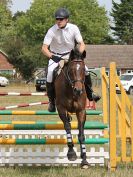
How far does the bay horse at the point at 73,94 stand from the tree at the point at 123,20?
9048cm

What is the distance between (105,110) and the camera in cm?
1071

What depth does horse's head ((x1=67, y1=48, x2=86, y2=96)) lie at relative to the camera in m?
7.80

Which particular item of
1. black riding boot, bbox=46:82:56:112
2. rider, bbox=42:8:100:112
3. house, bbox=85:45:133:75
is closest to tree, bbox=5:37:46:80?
house, bbox=85:45:133:75

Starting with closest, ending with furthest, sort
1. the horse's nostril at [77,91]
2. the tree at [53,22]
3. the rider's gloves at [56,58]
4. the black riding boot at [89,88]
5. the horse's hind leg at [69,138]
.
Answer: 1. the horse's nostril at [77,91]
2. the horse's hind leg at [69,138]
3. the rider's gloves at [56,58]
4. the black riding boot at [89,88]
5. the tree at [53,22]

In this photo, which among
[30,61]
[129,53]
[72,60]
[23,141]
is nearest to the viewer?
[72,60]

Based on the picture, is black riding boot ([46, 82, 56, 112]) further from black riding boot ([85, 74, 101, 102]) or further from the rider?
black riding boot ([85, 74, 101, 102])

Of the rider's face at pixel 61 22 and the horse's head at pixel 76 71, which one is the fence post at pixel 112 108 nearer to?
the horse's head at pixel 76 71

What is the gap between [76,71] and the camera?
25.9 feet

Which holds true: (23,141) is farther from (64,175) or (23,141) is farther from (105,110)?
(105,110)

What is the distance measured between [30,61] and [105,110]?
6076 cm

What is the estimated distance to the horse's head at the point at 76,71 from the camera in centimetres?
780

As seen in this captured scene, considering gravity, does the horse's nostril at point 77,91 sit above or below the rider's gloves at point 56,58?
below

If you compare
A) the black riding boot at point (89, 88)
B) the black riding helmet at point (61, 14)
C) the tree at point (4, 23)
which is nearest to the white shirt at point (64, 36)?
the black riding helmet at point (61, 14)

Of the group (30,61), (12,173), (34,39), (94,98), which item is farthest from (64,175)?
(34,39)
